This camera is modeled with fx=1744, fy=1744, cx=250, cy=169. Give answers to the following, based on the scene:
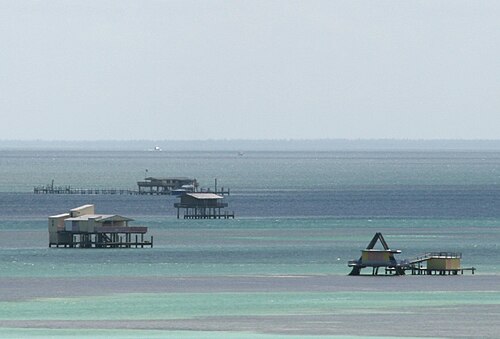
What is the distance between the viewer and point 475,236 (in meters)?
143

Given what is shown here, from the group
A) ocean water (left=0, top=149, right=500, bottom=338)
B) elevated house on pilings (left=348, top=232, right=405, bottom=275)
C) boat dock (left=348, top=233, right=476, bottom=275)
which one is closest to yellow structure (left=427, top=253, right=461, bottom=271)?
boat dock (left=348, top=233, right=476, bottom=275)

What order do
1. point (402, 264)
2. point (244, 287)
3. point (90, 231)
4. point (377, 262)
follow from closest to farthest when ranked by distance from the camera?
point (244, 287) < point (377, 262) < point (402, 264) < point (90, 231)

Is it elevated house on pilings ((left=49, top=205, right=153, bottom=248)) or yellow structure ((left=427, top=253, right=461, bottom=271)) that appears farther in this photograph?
elevated house on pilings ((left=49, top=205, right=153, bottom=248))

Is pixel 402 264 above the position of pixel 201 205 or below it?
above

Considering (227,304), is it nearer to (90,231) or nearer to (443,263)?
(443,263)

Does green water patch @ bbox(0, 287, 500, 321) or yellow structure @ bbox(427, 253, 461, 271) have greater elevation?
yellow structure @ bbox(427, 253, 461, 271)

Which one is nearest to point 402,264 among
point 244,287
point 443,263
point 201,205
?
point 443,263

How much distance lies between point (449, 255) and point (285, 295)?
24856mm

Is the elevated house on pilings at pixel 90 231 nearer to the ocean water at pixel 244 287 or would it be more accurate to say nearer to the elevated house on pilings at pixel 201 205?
the ocean water at pixel 244 287

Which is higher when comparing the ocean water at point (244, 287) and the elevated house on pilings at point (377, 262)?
the elevated house on pilings at point (377, 262)

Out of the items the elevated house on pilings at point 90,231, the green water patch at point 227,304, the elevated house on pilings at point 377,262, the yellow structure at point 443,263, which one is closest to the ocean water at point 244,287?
the green water patch at point 227,304

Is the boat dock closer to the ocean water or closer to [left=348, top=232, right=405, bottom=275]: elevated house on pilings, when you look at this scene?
[left=348, top=232, right=405, bottom=275]: elevated house on pilings

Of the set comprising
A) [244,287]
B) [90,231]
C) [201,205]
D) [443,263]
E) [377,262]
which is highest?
[377,262]

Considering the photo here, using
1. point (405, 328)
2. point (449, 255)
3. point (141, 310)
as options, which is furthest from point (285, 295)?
point (449, 255)
